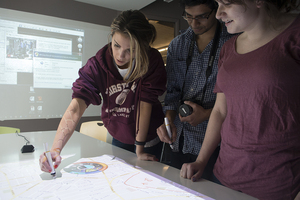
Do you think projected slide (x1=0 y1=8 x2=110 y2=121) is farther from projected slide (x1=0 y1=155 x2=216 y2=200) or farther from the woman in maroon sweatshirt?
projected slide (x1=0 y1=155 x2=216 y2=200)

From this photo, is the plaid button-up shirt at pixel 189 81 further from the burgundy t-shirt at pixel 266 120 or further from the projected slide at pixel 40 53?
the projected slide at pixel 40 53

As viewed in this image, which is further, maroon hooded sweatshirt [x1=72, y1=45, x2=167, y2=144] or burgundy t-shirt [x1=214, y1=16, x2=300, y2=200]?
→ maroon hooded sweatshirt [x1=72, y1=45, x2=167, y2=144]

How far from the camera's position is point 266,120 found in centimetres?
68

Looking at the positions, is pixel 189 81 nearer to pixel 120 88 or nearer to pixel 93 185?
pixel 120 88

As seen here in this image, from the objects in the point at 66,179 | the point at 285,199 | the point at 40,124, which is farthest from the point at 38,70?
the point at 285,199

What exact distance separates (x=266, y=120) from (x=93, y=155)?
2.41 feet

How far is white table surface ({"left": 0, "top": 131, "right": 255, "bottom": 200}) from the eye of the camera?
2.29 ft

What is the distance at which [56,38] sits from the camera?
3066 millimetres

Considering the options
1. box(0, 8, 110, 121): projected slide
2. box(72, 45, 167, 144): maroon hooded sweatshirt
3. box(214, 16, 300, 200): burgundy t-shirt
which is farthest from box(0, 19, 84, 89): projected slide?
box(214, 16, 300, 200): burgundy t-shirt

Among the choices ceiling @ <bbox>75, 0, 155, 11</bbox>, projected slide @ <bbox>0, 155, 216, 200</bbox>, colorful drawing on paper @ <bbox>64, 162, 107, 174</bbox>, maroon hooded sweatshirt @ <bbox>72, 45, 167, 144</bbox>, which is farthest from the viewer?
ceiling @ <bbox>75, 0, 155, 11</bbox>

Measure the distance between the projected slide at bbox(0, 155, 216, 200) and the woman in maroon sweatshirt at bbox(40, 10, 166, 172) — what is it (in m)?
0.21

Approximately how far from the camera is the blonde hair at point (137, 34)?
1.00m

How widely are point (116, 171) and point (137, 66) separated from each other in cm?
49

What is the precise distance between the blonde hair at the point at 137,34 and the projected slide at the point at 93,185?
456mm
